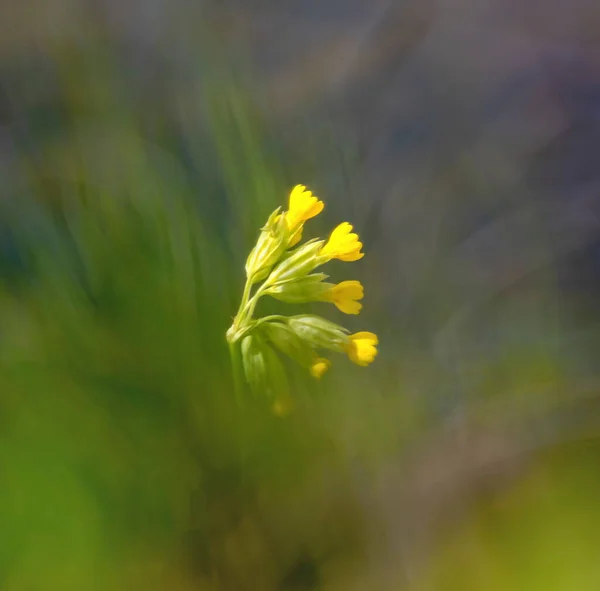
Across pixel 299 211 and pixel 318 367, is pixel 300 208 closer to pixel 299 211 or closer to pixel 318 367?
pixel 299 211

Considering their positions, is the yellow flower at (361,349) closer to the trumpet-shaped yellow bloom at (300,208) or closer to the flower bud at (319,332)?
the flower bud at (319,332)

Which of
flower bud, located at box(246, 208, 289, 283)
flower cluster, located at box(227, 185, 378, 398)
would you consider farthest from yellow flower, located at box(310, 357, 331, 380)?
flower bud, located at box(246, 208, 289, 283)

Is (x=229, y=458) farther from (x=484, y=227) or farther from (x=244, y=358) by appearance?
(x=484, y=227)

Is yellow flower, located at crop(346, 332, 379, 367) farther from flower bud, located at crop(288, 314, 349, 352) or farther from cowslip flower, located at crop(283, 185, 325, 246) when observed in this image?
cowslip flower, located at crop(283, 185, 325, 246)

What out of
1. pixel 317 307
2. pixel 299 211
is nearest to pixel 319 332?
pixel 317 307

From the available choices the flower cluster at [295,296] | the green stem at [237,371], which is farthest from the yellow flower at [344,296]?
the green stem at [237,371]

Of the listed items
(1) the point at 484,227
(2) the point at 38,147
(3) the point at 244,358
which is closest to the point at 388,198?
(1) the point at 484,227

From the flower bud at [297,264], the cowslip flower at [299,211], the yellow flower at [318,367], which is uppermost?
the cowslip flower at [299,211]
